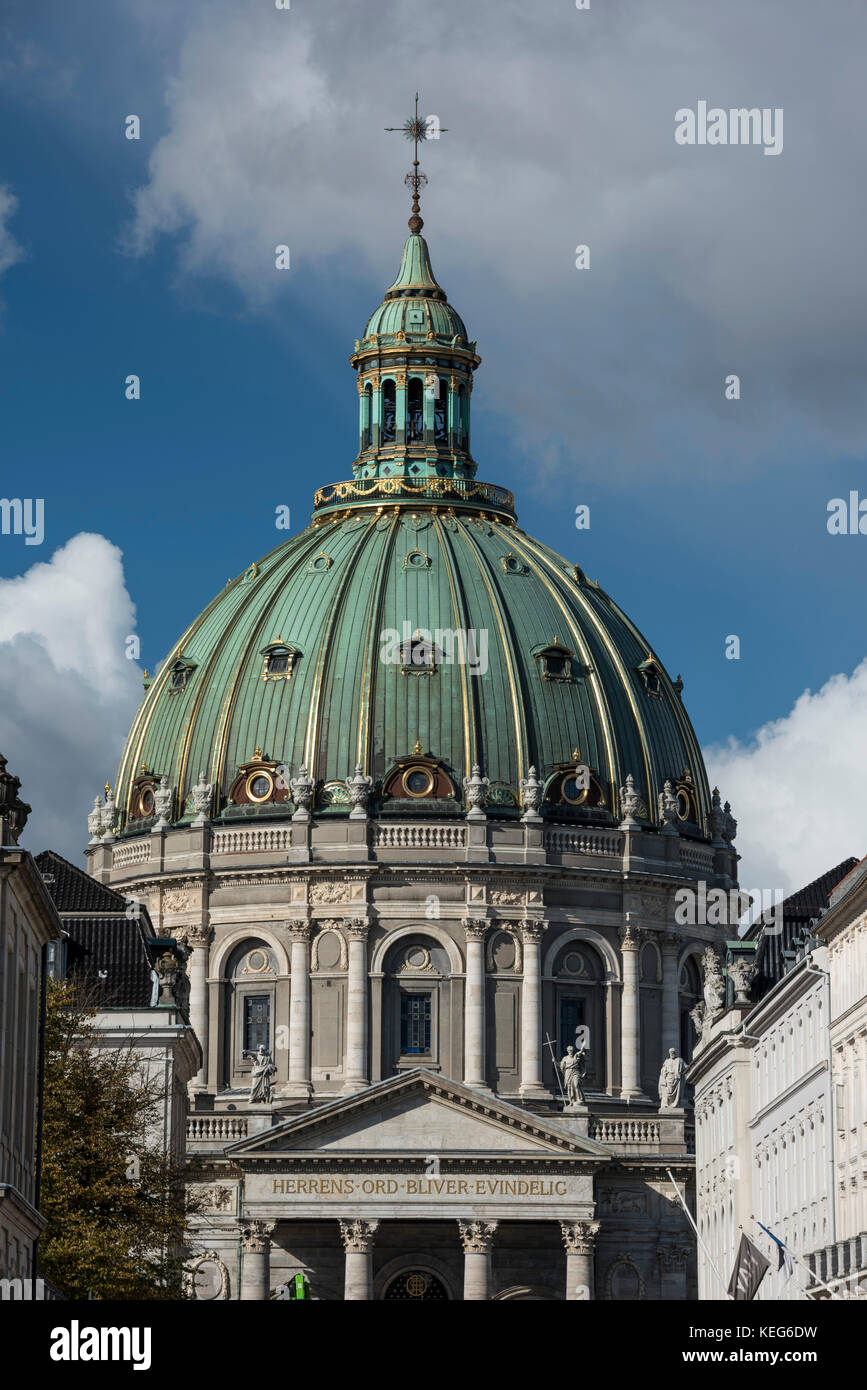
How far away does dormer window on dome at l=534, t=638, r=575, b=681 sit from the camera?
13888 cm

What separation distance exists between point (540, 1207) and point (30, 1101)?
64153mm

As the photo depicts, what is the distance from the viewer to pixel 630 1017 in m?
137

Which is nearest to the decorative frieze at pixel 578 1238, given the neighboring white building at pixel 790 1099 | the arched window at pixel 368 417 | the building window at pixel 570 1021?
the neighboring white building at pixel 790 1099

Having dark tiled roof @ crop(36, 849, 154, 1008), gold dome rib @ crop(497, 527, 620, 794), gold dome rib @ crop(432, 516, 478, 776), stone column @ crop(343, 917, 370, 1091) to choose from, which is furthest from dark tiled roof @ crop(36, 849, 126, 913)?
gold dome rib @ crop(497, 527, 620, 794)

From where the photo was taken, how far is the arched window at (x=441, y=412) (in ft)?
493

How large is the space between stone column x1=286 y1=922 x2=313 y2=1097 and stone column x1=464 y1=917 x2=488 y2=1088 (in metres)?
6.87

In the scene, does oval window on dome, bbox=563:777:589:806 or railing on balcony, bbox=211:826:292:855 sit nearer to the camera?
railing on balcony, bbox=211:826:292:855

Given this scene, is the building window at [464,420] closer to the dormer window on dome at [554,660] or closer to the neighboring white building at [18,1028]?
the dormer window on dome at [554,660]

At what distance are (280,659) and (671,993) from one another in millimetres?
22755

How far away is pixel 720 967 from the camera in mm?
124812

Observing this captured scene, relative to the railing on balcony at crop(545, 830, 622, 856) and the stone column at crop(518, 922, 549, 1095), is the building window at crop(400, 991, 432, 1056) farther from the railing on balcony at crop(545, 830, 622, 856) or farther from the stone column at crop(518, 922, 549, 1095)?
the railing on balcony at crop(545, 830, 622, 856)
